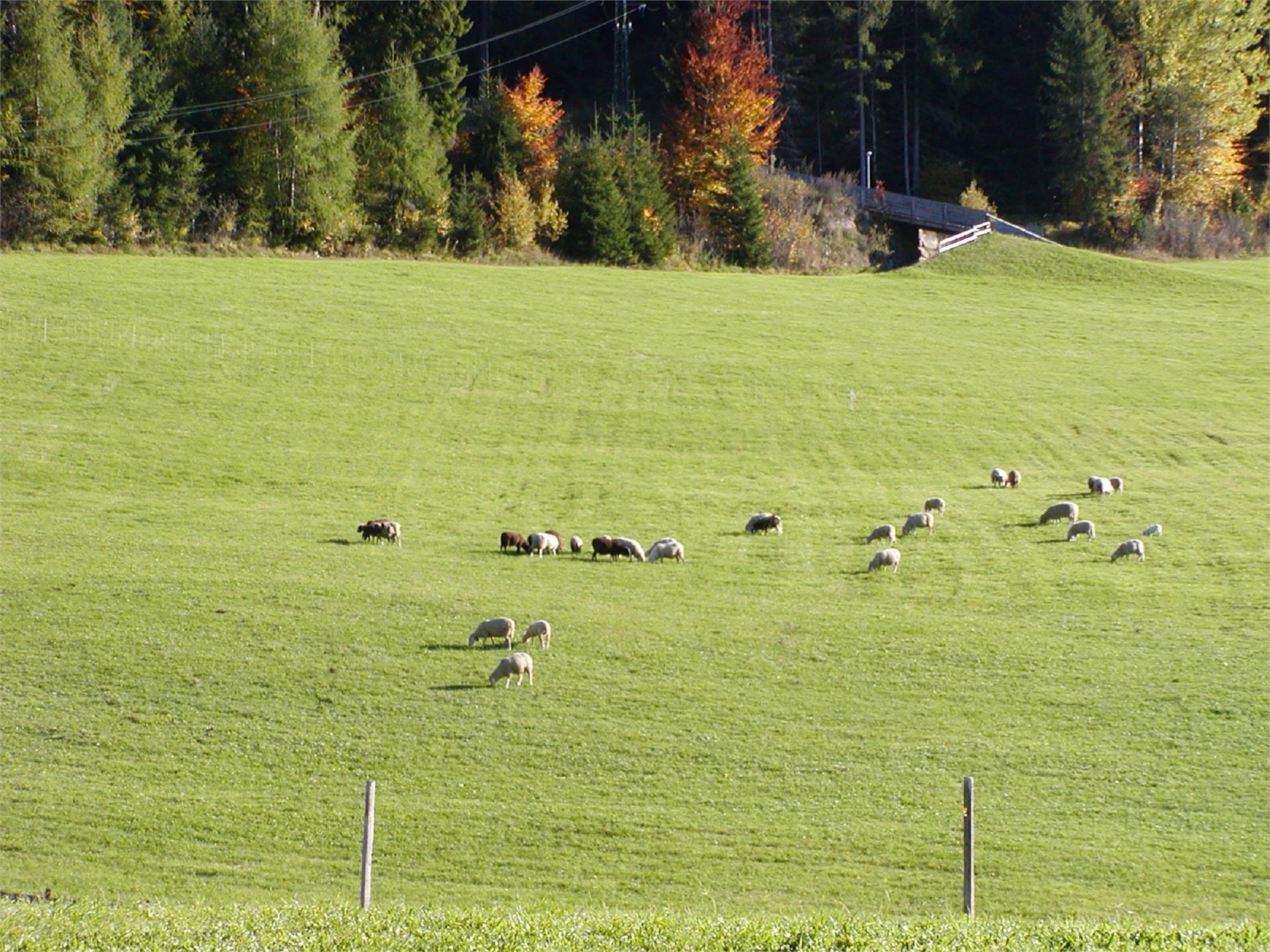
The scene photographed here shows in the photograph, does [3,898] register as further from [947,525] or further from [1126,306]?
[1126,306]

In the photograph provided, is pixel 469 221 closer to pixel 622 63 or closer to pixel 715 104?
pixel 715 104

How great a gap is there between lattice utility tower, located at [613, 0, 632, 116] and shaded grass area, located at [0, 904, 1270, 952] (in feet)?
264

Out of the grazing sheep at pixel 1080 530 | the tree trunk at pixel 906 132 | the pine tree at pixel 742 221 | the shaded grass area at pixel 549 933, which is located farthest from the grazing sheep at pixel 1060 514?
the tree trunk at pixel 906 132

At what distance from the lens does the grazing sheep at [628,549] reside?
33.9m

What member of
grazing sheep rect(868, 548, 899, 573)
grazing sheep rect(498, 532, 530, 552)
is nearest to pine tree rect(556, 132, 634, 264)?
grazing sheep rect(498, 532, 530, 552)

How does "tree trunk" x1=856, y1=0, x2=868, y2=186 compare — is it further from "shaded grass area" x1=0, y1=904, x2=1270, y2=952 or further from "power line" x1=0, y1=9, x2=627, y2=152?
"shaded grass area" x1=0, y1=904, x2=1270, y2=952

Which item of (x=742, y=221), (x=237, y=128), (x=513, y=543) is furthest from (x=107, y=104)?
(x=513, y=543)

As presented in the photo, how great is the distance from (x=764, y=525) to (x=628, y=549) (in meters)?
4.38

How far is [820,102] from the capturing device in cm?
10406

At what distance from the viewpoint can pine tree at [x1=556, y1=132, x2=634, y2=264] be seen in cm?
7812

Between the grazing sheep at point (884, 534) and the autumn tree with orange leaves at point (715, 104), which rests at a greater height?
the autumn tree with orange leaves at point (715, 104)

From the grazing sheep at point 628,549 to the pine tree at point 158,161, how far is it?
1780 inches

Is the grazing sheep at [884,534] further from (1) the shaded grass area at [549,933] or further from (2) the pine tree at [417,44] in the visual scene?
(2) the pine tree at [417,44]

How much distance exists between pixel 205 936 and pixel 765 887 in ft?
25.2
